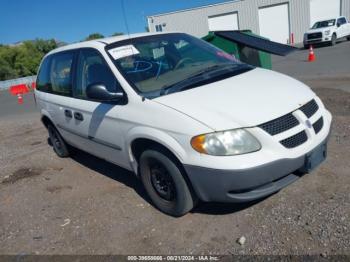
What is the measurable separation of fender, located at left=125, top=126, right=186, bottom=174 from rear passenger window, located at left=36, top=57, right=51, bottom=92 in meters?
2.55

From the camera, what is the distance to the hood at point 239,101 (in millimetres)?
2675

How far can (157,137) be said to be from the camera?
9.59 ft

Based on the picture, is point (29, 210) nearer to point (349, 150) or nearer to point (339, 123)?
point (349, 150)

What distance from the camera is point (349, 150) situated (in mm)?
4188

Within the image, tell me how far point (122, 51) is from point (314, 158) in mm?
2317

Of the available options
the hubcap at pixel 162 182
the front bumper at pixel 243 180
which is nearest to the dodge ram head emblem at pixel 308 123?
the front bumper at pixel 243 180

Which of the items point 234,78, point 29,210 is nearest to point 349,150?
point 234,78

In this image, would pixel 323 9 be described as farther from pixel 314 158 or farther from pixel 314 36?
pixel 314 158

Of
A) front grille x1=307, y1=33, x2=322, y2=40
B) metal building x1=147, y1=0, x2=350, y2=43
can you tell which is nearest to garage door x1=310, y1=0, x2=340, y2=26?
metal building x1=147, y1=0, x2=350, y2=43

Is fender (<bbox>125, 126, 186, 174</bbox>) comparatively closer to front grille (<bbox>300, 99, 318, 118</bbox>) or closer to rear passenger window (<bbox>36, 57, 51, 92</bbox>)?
front grille (<bbox>300, 99, 318, 118</bbox>)

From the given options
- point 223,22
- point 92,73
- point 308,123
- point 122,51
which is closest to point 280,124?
point 308,123

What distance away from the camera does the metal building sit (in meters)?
29.7

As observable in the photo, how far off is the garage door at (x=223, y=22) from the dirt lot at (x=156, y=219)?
96.2 ft

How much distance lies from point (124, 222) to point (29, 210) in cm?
147
